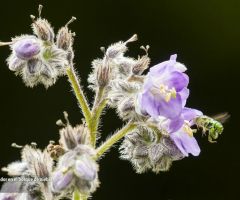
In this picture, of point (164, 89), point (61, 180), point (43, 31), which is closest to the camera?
point (61, 180)

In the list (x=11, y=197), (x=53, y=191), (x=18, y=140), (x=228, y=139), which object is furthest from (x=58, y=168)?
(x=228, y=139)

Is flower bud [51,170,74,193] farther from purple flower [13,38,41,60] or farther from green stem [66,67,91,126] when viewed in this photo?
purple flower [13,38,41,60]

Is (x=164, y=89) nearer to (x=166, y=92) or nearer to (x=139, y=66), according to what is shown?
(x=166, y=92)

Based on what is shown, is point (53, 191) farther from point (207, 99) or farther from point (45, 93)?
point (207, 99)

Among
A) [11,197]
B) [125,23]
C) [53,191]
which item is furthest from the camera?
[125,23]

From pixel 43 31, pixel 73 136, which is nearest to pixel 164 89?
pixel 73 136

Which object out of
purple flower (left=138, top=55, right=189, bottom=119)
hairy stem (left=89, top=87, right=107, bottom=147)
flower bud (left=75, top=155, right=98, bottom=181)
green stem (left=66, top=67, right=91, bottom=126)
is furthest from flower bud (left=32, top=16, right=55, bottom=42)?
flower bud (left=75, top=155, right=98, bottom=181)

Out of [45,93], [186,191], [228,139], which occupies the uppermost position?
[45,93]

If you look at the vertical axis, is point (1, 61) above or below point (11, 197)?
above
